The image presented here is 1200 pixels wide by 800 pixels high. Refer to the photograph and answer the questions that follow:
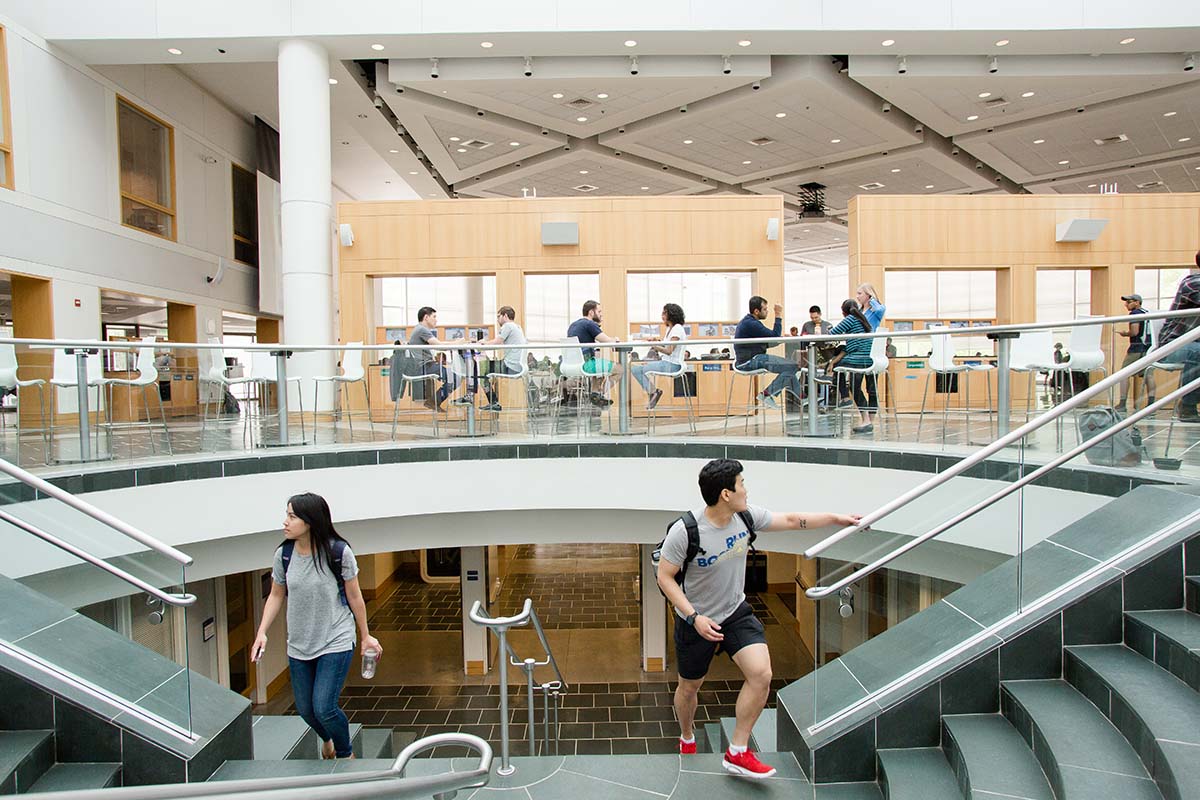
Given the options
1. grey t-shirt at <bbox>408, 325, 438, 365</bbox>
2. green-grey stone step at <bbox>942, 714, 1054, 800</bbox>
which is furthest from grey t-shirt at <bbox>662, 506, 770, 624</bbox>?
grey t-shirt at <bbox>408, 325, 438, 365</bbox>

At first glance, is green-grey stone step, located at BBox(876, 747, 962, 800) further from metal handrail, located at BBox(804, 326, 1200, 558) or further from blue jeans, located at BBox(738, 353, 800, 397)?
blue jeans, located at BBox(738, 353, 800, 397)

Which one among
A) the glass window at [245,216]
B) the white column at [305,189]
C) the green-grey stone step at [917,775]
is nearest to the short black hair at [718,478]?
the green-grey stone step at [917,775]

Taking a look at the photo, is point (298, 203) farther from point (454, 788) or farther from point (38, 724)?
point (454, 788)

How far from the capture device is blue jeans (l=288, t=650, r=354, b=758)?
3904 mm

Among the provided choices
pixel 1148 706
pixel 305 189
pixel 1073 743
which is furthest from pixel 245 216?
pixel 1148 706

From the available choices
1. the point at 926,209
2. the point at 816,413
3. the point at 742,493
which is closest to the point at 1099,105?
the point at 926,209

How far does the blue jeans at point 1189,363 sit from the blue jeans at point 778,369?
10.6 ft

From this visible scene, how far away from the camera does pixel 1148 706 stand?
9.00ft

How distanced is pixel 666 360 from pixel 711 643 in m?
3.55

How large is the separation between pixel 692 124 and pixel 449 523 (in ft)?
35.7

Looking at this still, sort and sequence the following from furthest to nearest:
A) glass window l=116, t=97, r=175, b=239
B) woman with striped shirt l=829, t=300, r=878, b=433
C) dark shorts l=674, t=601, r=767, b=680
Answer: glass window l=116, t=97, r=175, b=239 < woman with striped shirt l=829, t=300, r=878, b=433 < dark shorts l=674, t=601, r=767, b=680

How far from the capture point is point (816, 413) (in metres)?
6.46

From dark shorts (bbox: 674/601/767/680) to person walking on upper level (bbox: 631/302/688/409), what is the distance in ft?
11.0

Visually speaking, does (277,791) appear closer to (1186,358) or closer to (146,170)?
(1186,358)
